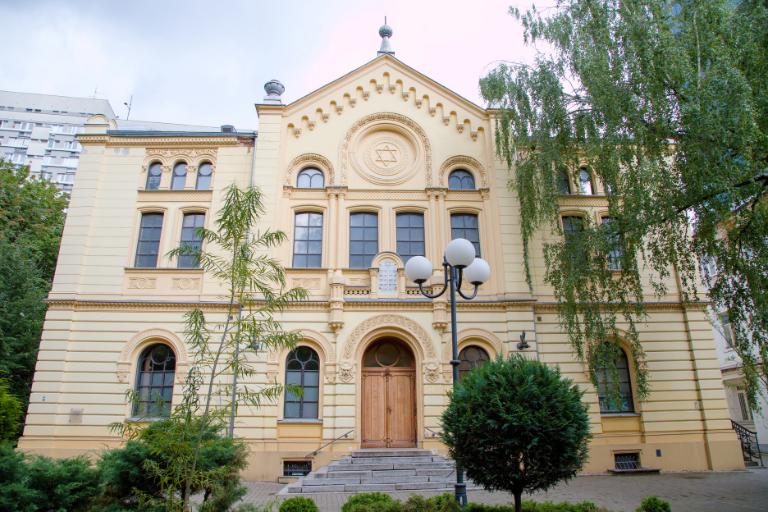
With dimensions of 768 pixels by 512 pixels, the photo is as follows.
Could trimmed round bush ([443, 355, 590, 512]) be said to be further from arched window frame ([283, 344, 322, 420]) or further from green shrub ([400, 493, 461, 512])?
arched window frame ([283, 344, 322, 420])

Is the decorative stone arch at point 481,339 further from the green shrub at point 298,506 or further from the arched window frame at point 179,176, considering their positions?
the arched window frame at point 179,176

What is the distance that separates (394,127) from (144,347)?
11.7m

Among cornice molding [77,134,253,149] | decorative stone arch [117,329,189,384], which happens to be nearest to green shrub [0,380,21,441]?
decorative stone arch [117,329,189,384]

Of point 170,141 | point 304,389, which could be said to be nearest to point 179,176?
point 170,141

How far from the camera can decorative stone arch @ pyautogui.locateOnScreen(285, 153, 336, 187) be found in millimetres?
18266

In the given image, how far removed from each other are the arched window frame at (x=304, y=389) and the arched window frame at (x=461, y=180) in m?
7.86

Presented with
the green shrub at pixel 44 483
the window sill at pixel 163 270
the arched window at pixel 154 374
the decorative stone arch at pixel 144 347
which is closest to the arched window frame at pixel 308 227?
the window sill at pixel 163 270

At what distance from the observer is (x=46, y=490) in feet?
22.9

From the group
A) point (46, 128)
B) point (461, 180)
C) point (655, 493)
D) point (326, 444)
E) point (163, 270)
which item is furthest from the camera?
point (46, 128)

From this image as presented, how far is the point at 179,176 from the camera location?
61.5 feet

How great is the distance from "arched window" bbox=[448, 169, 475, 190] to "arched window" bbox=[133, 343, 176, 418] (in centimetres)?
1140

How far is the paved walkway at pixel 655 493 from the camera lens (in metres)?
10.9

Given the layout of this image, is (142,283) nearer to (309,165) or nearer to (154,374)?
(154,374)

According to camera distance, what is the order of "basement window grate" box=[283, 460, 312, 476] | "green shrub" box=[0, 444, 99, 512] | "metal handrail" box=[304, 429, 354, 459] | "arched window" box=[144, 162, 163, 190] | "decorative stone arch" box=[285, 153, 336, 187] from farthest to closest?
"arched window" box=[144, 162, 163, 190] < "decorative stone arch" box=[285, 153, 336, 187] < "basement window grate" box=[283, 460, 312, 476] < "metal handrail" box=[304, 429, 354, 459] < "green shrub" box=[0, 444, 99, 512]
